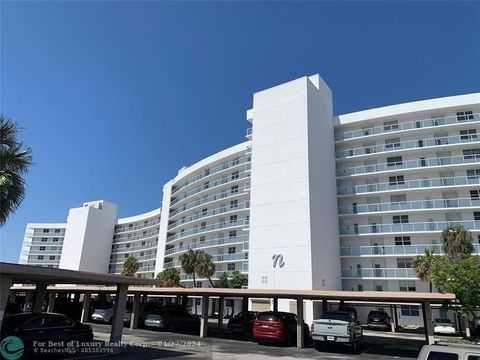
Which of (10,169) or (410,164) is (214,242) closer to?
(410,164)

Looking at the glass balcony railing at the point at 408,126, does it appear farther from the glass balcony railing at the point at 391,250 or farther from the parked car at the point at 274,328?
the parked car at the point at 274,328

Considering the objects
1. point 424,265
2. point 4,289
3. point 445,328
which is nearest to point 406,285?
point 424,265

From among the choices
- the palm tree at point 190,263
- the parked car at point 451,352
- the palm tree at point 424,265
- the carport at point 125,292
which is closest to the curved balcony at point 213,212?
the palm tree at point 190,263

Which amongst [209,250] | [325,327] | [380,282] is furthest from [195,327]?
[209,250]

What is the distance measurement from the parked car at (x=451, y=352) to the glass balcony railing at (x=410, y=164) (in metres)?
37.7

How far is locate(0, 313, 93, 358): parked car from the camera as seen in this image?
12391 millimetres

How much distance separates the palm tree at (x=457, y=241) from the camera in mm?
34719

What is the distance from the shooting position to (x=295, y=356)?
16.1m

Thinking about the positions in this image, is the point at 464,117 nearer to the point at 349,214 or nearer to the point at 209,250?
the point at 349,214

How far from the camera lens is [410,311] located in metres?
40.5

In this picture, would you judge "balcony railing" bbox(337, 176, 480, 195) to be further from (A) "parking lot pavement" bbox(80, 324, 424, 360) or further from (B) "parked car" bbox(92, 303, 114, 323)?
(B) "parked car" bbox(92, 303, 114, 323)

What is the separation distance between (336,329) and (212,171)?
1649 inches

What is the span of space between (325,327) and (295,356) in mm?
2419

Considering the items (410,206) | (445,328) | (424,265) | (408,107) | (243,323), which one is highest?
(408,107)
